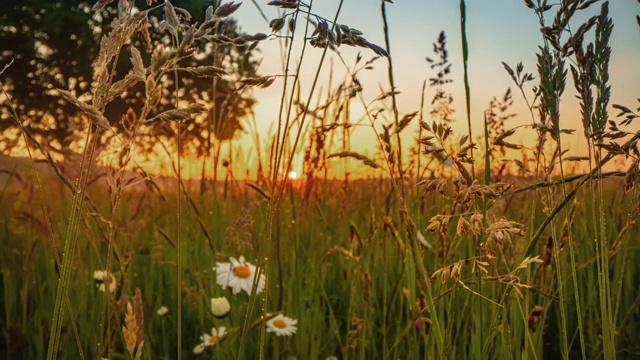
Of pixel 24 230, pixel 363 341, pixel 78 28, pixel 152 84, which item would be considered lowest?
pixel 363 341

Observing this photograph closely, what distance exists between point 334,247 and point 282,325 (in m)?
0.29

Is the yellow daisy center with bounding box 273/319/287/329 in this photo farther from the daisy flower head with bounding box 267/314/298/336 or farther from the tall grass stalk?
the tall grass stalk

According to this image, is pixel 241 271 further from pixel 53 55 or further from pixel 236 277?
pixel 53 55

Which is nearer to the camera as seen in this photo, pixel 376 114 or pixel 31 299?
pixel 376 114

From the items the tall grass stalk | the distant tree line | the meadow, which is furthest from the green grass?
the distant tree line

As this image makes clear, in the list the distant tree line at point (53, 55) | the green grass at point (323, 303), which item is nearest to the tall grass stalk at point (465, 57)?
the green grass at point (323, 303)

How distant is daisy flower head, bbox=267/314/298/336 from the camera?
178 cm

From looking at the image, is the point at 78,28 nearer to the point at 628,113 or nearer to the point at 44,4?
the point at 44,4

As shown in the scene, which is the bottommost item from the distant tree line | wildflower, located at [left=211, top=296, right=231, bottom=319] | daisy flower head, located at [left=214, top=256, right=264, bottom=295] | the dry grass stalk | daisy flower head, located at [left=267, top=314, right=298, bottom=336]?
daisy flower head, located at [left=267, top=314, right=298, bottom=336]

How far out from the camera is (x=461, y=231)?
84cm

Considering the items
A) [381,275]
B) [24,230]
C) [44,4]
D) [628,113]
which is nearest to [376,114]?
[628,113]

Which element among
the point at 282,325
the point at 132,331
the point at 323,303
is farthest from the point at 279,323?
the point at 132,331

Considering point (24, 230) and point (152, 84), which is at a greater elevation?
point (152, 84)

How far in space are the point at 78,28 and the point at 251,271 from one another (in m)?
17.8
